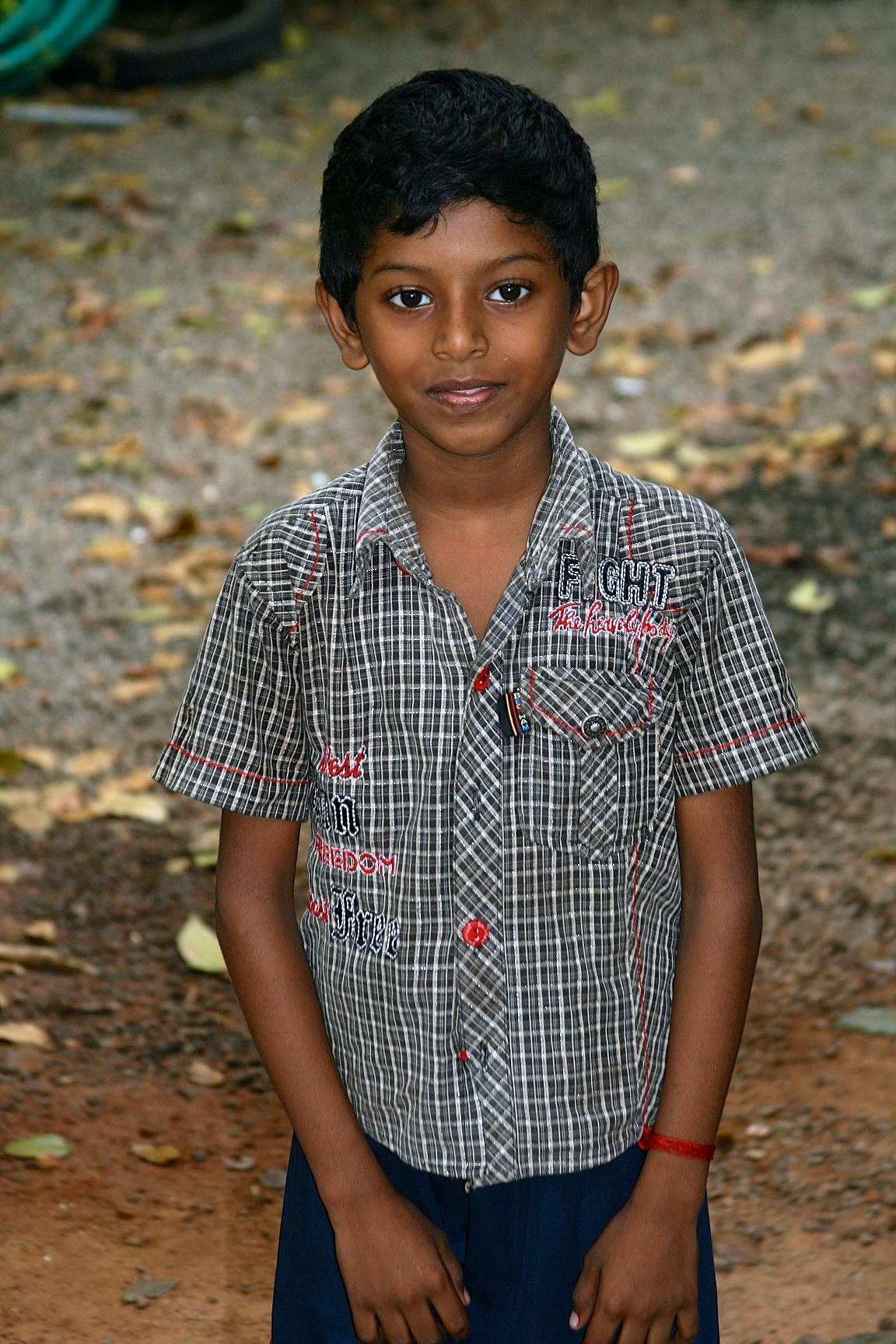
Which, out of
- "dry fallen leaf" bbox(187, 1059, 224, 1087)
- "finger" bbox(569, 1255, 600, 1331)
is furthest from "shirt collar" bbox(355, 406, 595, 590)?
"dry fallen leaf" bbox(187, 1059, 224, 1087)

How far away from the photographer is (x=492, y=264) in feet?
5.13

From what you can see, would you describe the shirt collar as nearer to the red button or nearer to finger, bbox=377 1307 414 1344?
the red button

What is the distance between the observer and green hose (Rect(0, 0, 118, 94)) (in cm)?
797

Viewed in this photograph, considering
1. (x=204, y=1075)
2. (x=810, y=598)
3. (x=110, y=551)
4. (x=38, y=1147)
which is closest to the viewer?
(x=38, y=1147)

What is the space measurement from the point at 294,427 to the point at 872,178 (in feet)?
11.1

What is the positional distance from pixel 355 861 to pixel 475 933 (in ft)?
0.46

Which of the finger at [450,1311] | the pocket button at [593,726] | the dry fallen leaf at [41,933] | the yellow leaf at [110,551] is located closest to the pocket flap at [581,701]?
the pocket button at [593,726]

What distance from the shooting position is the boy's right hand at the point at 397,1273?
1.59 metres

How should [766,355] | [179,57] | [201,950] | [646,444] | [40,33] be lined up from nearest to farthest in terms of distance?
[201,950] → [646,444] → [766,355] → [40,33] → [179,57]

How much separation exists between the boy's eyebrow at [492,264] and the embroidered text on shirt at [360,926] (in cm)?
61

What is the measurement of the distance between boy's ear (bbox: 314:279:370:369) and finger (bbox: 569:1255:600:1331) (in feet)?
3.10

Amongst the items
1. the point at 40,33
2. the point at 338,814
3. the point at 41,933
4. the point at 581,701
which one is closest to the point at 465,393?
the point at 581,701

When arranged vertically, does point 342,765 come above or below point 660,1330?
above

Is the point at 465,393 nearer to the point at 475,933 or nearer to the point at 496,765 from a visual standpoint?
the point at 496,765
